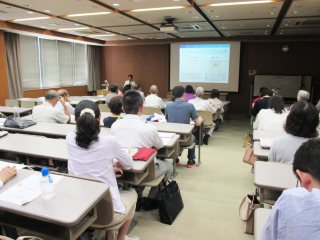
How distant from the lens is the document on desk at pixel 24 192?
4.93 ft

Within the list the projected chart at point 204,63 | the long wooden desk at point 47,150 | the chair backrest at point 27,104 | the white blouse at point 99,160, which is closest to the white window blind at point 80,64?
the projected chart at point 204,63

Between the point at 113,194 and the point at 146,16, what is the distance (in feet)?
16.5

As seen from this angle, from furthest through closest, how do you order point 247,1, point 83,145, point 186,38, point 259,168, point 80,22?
1. point 186,38
2. point 80,22
3. point 247,1
4. point 259,168
5. point 83,145

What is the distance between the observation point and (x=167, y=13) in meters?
5.70

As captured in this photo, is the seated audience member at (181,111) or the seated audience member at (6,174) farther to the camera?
the seated audience member at (181,111)

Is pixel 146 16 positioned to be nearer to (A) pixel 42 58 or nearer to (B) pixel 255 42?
(A) pixel 42 58

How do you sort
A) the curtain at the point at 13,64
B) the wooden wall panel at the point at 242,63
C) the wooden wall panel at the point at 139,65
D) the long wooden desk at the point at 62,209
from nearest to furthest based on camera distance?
1. the long wooden desk at the point at 62,209
2. the curtain at the point at 13,64
3. the wooden wall panel at the point at 242,63
4. the wooden wall panel at the point at 139,65

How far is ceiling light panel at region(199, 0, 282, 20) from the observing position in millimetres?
5074

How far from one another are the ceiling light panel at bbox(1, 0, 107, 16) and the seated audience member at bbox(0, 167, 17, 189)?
382cm

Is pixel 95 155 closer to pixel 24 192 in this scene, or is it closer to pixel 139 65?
pixel 24 192

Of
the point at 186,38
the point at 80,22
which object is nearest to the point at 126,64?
the point at 186,38

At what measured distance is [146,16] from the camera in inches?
237

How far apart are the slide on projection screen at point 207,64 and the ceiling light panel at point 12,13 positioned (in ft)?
18.6

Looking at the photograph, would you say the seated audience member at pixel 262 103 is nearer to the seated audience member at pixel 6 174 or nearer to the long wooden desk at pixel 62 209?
the long wooden desk at pixel 62 209
